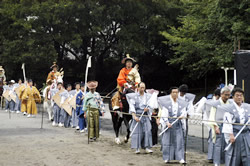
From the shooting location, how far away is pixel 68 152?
834 centimetres

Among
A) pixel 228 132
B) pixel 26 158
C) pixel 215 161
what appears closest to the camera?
pixel 228 132

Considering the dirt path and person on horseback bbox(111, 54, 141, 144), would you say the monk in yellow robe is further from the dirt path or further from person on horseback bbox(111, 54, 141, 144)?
person on horseback bbox(111, 54, 141, 144)

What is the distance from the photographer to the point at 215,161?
271 inches

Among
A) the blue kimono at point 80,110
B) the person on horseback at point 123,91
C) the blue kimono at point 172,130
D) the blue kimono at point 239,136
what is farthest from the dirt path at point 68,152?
the blue kimono at point 239,136

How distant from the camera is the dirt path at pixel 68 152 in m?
7.33

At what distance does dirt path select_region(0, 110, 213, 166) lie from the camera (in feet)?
24.0

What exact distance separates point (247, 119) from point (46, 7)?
2190 centimetres

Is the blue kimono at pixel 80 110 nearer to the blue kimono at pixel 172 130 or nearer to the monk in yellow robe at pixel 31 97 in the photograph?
the monk in yellow robe at pixel 31 97

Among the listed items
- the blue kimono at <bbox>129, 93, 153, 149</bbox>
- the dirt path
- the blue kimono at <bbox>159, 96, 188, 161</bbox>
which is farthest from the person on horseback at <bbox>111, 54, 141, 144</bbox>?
the blue kimono at <bbox>159, 96, 188, 161</bbox>

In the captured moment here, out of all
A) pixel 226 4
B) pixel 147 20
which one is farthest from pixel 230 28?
pixel 147 20

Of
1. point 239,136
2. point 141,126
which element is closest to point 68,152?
point 141,126

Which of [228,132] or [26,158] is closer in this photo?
[228,132]

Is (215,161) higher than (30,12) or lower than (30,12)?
lower

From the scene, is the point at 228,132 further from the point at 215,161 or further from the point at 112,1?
the point at 112,1
